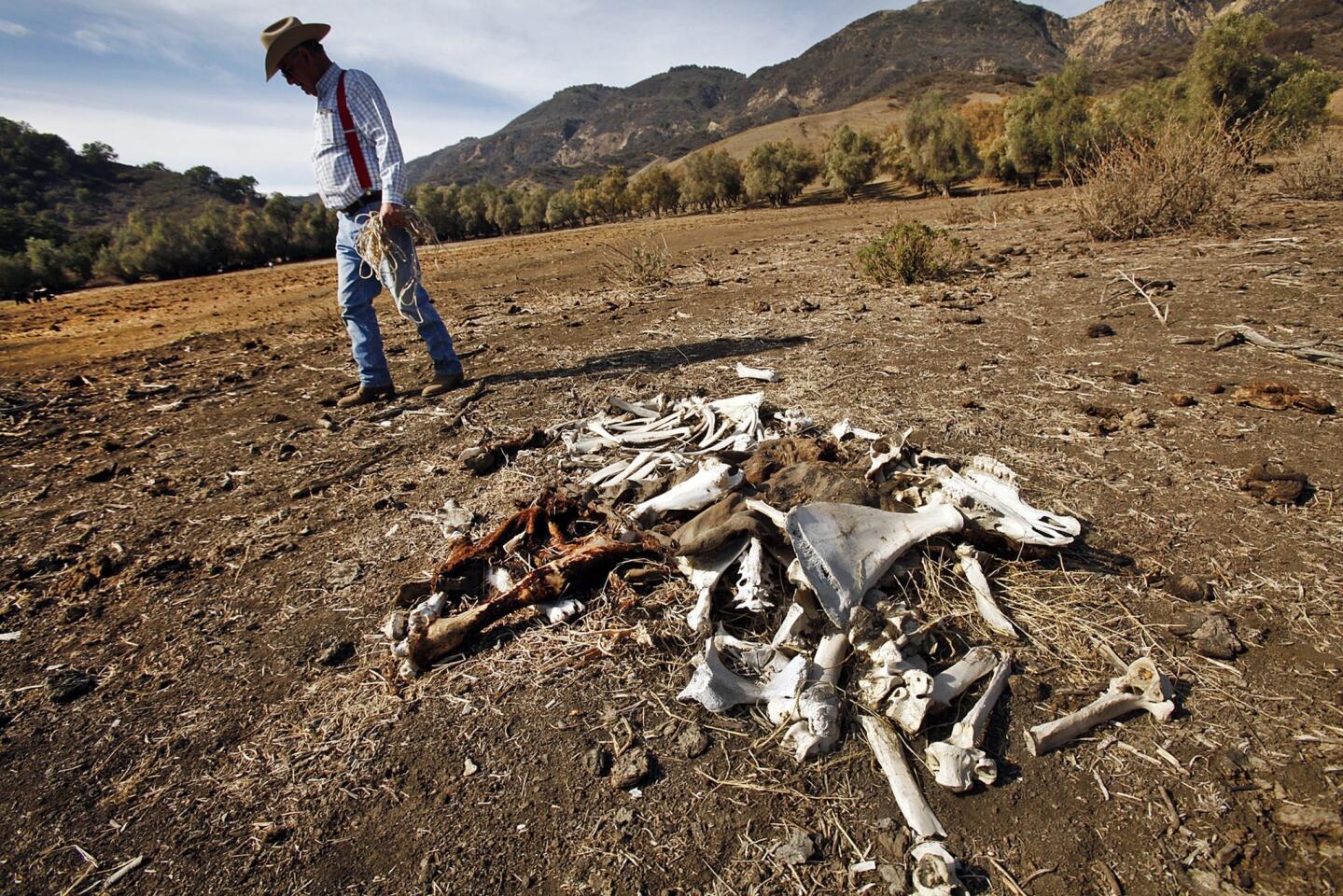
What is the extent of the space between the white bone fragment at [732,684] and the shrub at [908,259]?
22.2 feet

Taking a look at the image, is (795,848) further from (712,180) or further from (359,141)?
(712,180)

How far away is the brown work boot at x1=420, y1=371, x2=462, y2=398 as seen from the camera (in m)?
5.18

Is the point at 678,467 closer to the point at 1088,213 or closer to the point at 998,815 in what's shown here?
the point at 998,815

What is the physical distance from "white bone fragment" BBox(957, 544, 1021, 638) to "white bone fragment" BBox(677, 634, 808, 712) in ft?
2.42

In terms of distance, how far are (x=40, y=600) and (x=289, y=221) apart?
4185 cm

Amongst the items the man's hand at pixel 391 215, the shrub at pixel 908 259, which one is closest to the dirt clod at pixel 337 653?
the man's hand at pixel 391 215

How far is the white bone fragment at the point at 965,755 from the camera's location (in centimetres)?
176

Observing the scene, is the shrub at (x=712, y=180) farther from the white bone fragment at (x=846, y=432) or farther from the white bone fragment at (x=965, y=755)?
the white bone fragment at (x=965, y=755)

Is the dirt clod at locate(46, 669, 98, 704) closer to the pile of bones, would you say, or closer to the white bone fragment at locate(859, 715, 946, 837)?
the pile of bones

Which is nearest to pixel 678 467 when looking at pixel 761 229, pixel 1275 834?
pixel 1275 834

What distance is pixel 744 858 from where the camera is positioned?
166 cm

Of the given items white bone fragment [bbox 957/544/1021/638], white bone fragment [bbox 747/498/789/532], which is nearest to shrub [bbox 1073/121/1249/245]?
white bone fragment [bbox 957/544/1021/638]

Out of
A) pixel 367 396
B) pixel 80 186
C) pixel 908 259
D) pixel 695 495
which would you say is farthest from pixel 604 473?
pixel 80 186

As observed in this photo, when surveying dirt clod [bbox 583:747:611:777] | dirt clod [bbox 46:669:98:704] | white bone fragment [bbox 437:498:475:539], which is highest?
white bone fragment [bbox 437:498:475:539]
